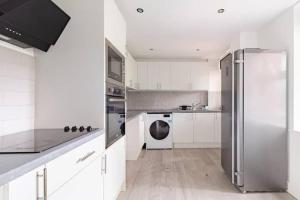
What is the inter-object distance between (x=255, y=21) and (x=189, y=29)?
0.93m

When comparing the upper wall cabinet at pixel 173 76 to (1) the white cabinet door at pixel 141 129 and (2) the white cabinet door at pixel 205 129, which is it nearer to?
(2) the white cabinet door at pixel 205 129

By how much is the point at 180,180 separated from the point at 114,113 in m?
1.50

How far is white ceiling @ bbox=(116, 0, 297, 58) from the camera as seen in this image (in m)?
2.54

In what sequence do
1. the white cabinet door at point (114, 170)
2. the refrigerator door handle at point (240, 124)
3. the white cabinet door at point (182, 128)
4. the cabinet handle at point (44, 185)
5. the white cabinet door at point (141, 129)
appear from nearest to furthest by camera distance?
the cabinet handle at point (44, 185) → the white cabinet door at point (114, 170) → the refrigerator door handle at point (240, 124) → the white cabinet door at point (141, 129) → the white cabinet door at point (182, 128)

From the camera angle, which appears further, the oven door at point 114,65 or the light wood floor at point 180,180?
the light wood floor at point 180,180

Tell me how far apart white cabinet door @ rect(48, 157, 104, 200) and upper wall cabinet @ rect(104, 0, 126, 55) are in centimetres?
116

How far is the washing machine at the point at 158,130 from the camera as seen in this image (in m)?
5.11

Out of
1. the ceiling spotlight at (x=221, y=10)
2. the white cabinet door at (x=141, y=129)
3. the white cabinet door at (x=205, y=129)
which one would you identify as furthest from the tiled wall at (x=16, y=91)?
the white cabinet door at (x=205, y=129)

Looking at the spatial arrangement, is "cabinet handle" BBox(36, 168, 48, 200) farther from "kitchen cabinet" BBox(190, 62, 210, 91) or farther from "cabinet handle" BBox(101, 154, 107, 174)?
"kitchen cabinet" BBox(190, 62, 210, 91)

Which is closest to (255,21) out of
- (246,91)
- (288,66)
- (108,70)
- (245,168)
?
(288,66)

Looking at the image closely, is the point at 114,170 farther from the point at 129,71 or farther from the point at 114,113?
the point at 129,71

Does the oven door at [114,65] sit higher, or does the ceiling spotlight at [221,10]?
the ceiling spotlight at [221,10]

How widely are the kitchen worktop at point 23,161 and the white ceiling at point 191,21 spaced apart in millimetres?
1906

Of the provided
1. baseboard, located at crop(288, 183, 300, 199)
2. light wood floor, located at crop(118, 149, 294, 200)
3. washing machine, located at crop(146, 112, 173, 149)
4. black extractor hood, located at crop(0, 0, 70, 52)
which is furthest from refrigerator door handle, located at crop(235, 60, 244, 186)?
washing machine, located at crop(146, 112, 173, 149)
